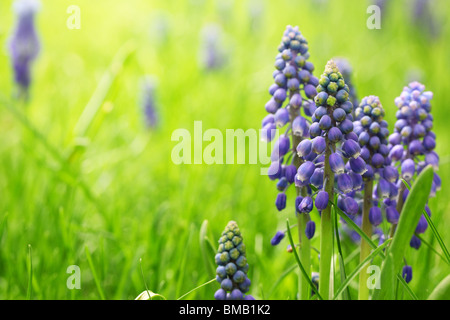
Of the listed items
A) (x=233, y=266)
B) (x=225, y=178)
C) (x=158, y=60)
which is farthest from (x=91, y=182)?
(x=158, y=60)

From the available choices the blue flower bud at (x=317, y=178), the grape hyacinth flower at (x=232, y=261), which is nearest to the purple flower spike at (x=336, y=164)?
the blue flower bud at (x=317, y=178)

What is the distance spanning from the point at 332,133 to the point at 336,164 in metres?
0.11

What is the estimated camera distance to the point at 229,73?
7.03 meters

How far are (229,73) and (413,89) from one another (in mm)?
4903

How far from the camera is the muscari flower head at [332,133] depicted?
6.09 ft

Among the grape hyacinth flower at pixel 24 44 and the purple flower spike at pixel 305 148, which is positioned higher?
the grape hyacinth flower at pixel 24 44

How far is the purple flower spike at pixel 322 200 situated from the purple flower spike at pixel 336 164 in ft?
0.29

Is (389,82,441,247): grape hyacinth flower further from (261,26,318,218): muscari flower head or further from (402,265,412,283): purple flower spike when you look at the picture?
(261,26,318,218): muscari flower head

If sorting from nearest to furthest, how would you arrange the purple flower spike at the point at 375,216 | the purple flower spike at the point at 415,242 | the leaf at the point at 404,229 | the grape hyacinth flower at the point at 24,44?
1. the leaf at the point at 404,229
2. the purple flower spike at the point at 375,216
3. the purple flower spike at the point at 415,242
4. the grape hyacinth flower at the point at 24,44

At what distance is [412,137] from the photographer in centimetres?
220

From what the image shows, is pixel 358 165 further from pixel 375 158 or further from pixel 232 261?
pixel 232 261

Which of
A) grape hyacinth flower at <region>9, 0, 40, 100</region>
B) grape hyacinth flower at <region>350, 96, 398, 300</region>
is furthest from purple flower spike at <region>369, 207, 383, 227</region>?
grape hyacinth flower at <region>9, 0, 40, 100</region>

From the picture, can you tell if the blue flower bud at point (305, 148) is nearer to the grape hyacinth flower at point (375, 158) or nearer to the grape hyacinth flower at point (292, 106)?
the grape hyacinth flower at point (292, 106)
